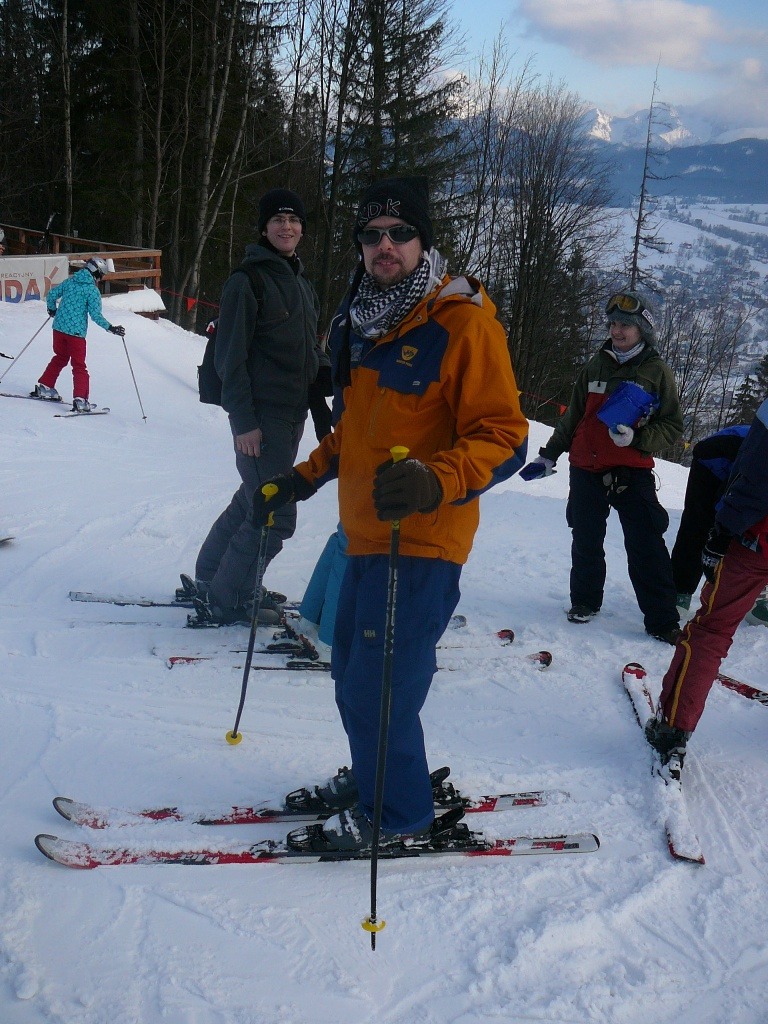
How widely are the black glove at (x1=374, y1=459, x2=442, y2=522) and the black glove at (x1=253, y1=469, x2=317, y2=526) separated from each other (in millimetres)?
860

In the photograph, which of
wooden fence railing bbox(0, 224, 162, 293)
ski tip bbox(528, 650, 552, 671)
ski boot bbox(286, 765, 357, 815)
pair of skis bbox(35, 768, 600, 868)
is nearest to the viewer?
pair of skis bbox(35, 768, 600, 868)

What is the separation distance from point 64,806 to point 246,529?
1656mm

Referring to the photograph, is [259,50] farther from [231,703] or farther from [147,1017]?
[147,1017]

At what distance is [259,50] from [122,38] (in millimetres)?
3818

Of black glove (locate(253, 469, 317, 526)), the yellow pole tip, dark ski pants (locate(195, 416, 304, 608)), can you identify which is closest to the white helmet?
dark ski pants (locate(195, 416, 304, 608))

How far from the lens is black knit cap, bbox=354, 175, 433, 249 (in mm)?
2193

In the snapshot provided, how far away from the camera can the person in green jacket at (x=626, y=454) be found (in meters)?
4.02

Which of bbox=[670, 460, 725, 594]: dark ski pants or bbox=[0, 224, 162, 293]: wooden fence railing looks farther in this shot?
bbox=[0, 224, 162, 293]: wooden fence railing

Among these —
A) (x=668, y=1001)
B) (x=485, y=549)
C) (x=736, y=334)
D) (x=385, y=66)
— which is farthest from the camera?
(x=736, y=334)

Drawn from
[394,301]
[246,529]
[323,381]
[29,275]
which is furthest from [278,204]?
[29,275]

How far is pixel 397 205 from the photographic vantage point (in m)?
2.19

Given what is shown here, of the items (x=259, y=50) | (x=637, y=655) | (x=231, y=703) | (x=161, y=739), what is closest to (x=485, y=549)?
(x=637, y=655)

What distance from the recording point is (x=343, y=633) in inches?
93.7

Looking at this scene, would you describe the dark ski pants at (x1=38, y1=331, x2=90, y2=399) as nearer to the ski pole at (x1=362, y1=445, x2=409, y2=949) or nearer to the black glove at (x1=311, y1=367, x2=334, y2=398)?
the black glove at (x1=311, y1=367, x2=334, y2=398)
